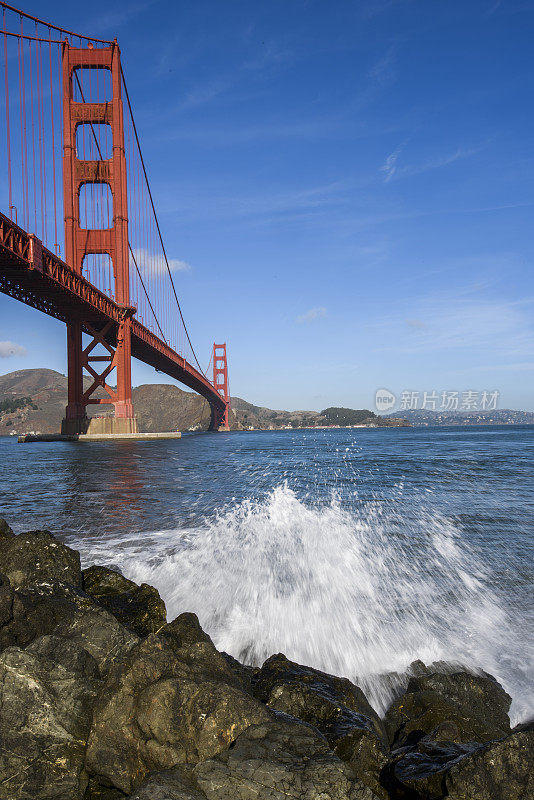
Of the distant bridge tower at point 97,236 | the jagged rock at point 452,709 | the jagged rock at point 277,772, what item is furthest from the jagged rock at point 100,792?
the distant bridge tower at point 97,236

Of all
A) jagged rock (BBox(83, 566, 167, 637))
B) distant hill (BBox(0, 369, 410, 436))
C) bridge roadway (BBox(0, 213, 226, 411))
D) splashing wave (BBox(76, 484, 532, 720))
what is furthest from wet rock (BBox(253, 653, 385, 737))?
distant hill (BBox(0, 369, 410, 436))

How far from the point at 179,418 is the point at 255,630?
121 m

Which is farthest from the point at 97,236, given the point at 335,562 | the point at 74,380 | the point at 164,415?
the point at 164,415

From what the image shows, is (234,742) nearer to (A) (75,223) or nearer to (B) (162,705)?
(B) (162,705)

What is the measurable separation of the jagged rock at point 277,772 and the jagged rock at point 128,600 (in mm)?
1362

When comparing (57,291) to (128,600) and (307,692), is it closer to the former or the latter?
(128,600)

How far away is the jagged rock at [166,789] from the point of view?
1436mm

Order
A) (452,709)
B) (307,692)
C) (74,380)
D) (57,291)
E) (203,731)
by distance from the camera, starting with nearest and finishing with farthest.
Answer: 1. (203,731)
2. (307,692)
3. (452,709)
4. (57,291)
5. (74,380)

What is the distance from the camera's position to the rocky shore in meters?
1.52

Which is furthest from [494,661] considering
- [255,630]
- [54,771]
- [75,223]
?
[75,223]

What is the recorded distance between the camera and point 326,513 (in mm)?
8617

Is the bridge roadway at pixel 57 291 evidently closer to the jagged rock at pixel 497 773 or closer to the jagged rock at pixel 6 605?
the jagged rock at pixel 6 605

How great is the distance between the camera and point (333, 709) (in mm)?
2123

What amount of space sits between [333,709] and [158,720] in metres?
0.82
